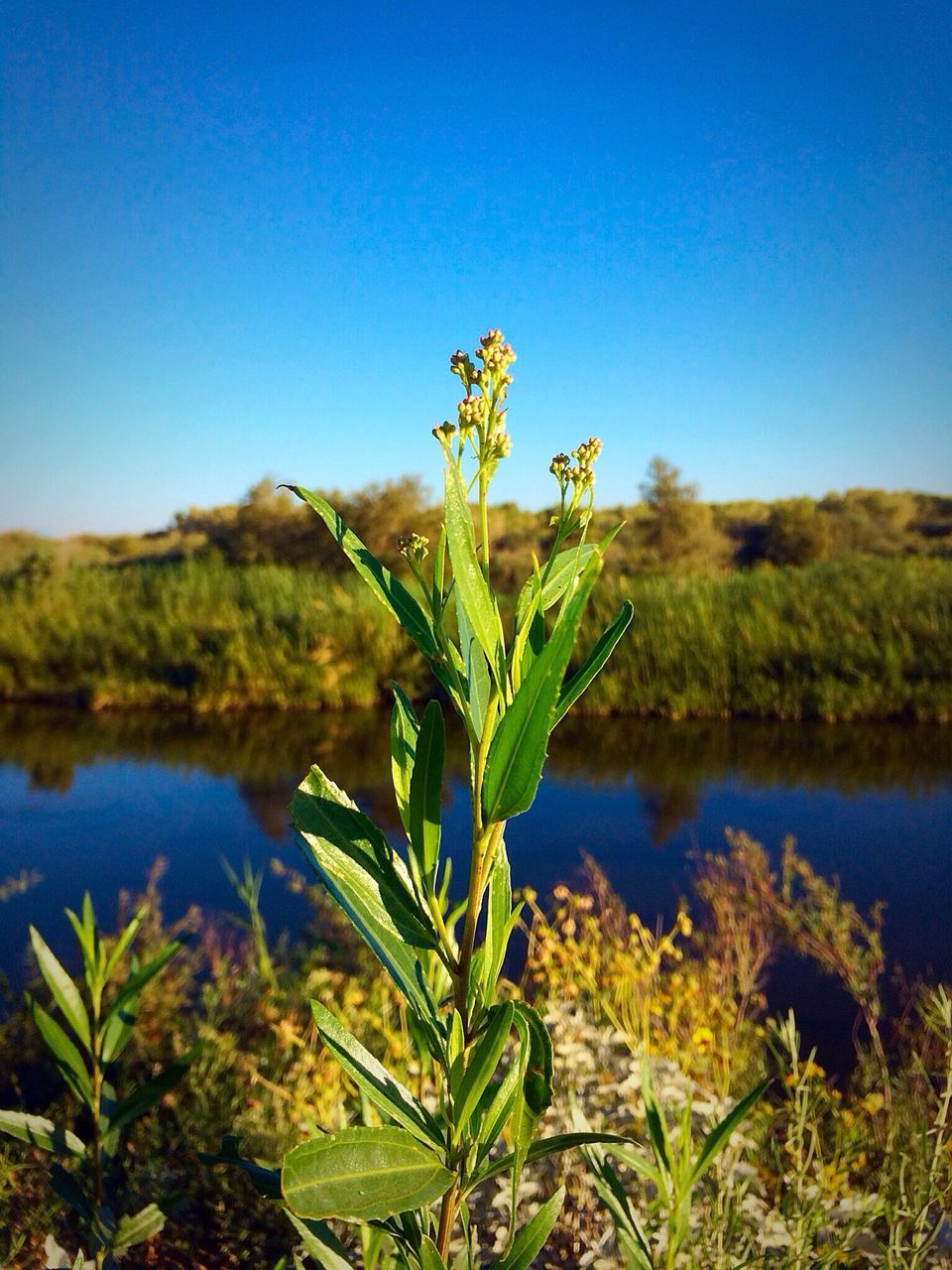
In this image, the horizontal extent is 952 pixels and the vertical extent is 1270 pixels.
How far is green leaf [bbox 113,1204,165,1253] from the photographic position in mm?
1254

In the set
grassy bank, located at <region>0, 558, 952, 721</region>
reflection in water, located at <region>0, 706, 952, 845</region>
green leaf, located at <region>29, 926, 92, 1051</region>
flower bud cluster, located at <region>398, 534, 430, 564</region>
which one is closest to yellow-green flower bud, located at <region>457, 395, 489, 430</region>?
flower bud cluster, located at <region>398, 534, 430, 564</region>

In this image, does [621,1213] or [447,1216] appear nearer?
[447,1216]

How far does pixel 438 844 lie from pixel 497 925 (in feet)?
0.43

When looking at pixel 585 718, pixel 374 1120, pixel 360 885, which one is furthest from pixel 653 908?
pixel 585 718

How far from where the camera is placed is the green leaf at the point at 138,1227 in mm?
1254

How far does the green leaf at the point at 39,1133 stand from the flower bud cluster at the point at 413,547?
102cm

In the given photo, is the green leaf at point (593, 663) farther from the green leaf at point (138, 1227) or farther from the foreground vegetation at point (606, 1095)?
the green leaf at point (138, 1227)

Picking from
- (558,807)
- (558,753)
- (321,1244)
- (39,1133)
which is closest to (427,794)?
(321,1244)

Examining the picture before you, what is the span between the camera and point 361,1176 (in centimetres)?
69

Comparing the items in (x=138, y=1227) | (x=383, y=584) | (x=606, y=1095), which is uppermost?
(x=383, y=584)

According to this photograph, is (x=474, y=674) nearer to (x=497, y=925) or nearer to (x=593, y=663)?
(x=593, y=663)

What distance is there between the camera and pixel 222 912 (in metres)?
3.63

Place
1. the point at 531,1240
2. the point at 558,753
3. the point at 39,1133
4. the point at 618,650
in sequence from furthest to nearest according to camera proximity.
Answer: the point at 618,650, the point at 558,753, the point at 39,1133, the point at 531,1240

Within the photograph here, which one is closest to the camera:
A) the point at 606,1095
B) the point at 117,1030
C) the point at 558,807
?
the point at 117,1030
